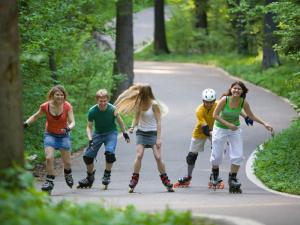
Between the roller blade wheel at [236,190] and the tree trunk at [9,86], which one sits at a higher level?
the tree trunk at [9,86]

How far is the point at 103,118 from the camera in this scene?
45.5 ft

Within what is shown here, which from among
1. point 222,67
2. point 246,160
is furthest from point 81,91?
point 222,67

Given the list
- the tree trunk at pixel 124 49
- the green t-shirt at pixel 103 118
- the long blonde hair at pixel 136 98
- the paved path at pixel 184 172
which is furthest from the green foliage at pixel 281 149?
the tree trunk at pixel 124 49

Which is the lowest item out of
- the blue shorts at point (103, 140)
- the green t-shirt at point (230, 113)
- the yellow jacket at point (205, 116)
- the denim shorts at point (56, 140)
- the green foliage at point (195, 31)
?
the green foliage at point (195, 31)

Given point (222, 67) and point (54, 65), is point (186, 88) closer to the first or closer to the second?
point (222, 67)

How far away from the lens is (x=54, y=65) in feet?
72.1

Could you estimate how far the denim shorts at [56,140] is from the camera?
13.2m

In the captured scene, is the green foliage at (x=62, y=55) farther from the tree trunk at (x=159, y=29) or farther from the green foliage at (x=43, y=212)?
the tree trunk at (x=159, y=29)

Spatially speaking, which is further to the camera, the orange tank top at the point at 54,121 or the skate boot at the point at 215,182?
the skate boot at the point at 215,182

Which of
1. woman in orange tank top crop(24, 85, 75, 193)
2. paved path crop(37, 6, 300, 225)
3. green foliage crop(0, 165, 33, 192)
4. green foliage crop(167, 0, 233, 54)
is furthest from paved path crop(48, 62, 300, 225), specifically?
green foliage crop(167, 0, 233, 54)

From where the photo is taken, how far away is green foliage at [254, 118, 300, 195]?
14365 millimetres

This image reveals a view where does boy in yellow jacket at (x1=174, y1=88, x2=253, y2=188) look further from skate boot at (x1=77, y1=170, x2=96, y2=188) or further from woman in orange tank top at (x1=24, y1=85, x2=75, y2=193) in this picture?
woman in orange tank top at (x1=24, y1=85, x2=75, y2=193)

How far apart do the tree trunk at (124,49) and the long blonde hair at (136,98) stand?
47.6ft

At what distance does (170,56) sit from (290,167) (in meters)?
38.9
